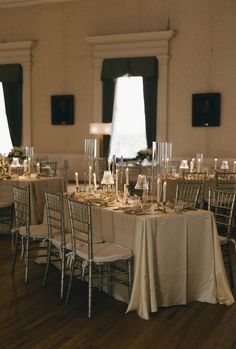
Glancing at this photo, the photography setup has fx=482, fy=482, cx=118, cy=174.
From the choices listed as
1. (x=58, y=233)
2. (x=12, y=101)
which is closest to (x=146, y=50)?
(x=12, y=101)

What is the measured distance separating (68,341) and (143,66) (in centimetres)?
872

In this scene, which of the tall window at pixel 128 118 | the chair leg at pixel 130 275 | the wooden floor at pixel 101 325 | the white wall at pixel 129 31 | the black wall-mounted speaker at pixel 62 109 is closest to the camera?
the wooden floor at pixel 101 325

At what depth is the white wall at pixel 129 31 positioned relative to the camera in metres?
10.8

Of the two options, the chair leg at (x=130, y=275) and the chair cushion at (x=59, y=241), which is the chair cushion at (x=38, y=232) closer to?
the chair cushion at (x=59, y=241)

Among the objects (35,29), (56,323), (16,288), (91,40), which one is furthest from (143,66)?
(56,323)

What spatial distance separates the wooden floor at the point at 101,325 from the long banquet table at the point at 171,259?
0.10 meters

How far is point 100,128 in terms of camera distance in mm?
11320

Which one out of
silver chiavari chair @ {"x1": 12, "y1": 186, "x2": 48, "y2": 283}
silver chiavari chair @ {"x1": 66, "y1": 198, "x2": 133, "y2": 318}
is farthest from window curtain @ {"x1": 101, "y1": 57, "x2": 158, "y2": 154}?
silver chiavari chair @ {"x1": 66, "y1": 198, "x2": 133, "y2": 318}

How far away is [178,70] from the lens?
443 inches

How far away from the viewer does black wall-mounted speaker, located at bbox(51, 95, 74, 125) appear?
12.6 meters

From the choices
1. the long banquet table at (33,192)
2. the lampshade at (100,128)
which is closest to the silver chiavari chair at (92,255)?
the long banquet table at (33,192)

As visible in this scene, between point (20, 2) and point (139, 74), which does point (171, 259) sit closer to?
point (139, 74)

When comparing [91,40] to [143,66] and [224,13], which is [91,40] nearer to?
[143,66]

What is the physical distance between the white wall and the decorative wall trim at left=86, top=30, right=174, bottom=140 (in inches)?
6.4
